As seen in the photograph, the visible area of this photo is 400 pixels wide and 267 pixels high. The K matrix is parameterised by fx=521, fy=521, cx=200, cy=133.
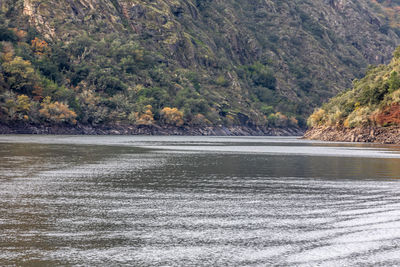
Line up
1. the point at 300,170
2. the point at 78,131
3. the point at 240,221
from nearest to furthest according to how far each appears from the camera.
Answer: the point at 240,221, the point at 300,170, the point at 78,131

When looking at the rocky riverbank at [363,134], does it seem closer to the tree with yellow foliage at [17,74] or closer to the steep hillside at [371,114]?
the steep hillside at [371,114]

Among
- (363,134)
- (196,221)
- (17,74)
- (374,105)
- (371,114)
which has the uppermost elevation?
(17,74)

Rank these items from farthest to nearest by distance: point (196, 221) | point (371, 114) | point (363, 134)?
point (363, 134)
point (371, 114)
point (196, 221)

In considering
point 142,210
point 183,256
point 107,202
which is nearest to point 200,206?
point 142,210

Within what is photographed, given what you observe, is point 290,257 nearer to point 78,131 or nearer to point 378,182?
point 378,182

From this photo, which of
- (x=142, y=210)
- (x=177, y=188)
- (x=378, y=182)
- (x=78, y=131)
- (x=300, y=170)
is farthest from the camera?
(x=78, y=131)

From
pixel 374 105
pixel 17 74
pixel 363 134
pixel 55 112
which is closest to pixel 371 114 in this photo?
pixel 374 105

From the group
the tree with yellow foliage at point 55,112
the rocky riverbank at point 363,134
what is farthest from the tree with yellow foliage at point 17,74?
the rocky riverbank at point 363,134

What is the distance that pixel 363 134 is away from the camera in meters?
112

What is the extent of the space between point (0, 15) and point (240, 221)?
195308 millimetres

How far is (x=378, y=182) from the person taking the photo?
29219 millimetres

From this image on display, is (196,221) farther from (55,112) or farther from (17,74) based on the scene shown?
(55,112)

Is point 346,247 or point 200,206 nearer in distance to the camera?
point 346,247

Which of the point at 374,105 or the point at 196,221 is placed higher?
the point at 196,221
